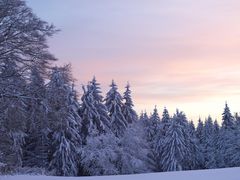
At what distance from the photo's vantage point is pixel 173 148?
67.6 metres

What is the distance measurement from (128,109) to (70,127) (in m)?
12.5

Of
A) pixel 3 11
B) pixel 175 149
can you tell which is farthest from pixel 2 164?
pixel 175 149

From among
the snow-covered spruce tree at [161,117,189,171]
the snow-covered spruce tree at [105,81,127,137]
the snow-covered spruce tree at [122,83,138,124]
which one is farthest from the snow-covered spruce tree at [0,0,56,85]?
the snow-covered spruce tree at [161,117,189,171]

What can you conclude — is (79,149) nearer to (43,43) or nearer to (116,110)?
(116,110)

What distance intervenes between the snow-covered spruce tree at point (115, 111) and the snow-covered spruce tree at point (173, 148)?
14978 mm

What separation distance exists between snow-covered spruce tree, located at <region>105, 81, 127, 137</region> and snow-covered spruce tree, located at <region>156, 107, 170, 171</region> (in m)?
17.0

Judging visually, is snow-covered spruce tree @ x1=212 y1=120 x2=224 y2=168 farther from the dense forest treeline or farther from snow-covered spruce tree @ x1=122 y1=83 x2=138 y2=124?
snow-covered spruce tree @ x1=122 y1=83 x2=138 y2=124

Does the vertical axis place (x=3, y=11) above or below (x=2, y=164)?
above

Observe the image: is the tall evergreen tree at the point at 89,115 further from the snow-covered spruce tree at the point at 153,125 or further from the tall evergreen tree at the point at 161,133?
the snow-covered spruce tree at the point at 153,125

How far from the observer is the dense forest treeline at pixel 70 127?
56.2 ft

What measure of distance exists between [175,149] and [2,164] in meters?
52.7

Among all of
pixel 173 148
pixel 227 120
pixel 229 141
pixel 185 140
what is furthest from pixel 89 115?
pixel 227 120

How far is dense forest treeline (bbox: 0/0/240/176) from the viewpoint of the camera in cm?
1712

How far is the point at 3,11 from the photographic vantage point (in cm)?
1642
